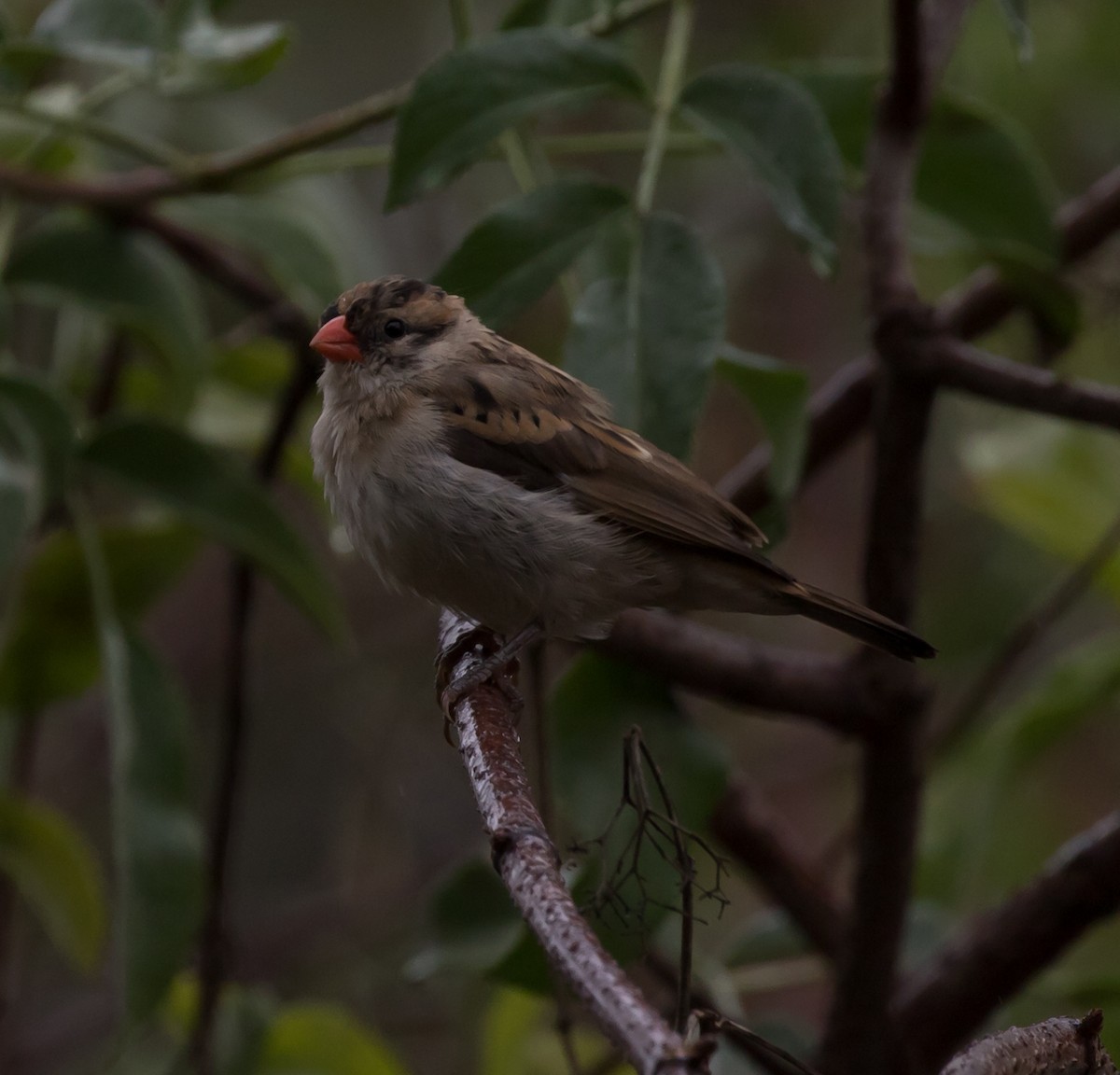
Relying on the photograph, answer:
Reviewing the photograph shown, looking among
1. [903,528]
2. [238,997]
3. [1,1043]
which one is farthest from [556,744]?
[1,1043]

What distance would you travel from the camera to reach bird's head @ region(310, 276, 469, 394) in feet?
10.5

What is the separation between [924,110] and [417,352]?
1.16m

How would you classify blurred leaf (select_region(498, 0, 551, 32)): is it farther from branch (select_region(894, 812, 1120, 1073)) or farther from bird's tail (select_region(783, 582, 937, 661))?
branch (select_region(894, 812, 1120, 1073))

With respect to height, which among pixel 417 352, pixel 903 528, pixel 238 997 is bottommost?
pixel 238 997

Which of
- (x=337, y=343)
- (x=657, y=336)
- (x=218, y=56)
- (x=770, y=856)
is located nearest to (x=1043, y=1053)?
(x=657, y=336)

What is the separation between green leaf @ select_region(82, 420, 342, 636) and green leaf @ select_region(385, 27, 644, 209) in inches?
34.0

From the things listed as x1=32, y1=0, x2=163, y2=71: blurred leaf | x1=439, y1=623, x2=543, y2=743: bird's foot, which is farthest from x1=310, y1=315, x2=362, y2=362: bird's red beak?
x1=439, y1=623, x2=543, y2=743: bird's foot

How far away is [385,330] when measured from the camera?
10.7 ft

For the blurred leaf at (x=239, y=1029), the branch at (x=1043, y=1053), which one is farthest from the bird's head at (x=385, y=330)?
the branch at (x=1043, y=1053)

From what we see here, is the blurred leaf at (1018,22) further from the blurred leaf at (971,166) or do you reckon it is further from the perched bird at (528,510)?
the perched bird at (528,510)

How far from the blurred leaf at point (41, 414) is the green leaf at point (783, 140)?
4.51 feet

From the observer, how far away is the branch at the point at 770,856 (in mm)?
3674

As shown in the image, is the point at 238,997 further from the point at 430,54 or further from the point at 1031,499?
the point at 430,54

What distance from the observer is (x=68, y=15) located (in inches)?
125
